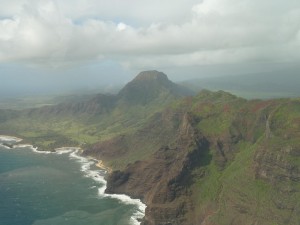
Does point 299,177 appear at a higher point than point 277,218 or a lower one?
higher

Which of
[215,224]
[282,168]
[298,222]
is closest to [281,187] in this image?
[282,168]

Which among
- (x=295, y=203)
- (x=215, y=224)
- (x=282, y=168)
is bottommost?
(x=215, y=224)

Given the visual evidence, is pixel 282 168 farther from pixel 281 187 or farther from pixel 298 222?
pixel 298 222

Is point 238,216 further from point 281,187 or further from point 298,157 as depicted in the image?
point 298,157

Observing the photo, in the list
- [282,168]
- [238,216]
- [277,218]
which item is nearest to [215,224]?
[238,216]

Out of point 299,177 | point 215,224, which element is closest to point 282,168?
point 299,177

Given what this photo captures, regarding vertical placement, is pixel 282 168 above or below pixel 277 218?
above

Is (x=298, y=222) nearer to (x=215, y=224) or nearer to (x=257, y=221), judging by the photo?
(x=257, y=221)

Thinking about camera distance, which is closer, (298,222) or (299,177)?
(298,222)

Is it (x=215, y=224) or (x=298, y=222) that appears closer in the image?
(x=298, y=222)
